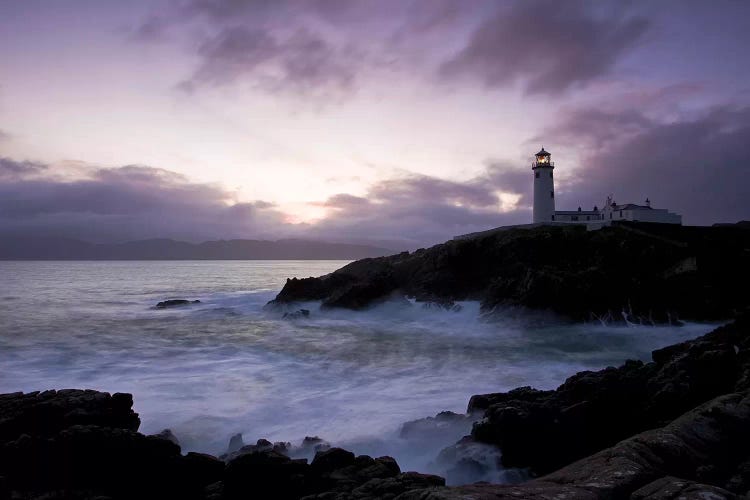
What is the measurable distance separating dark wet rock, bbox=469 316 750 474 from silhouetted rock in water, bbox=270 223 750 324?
1749cm

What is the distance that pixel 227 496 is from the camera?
7.58 metres


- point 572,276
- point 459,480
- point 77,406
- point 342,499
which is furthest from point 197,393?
point 572,276

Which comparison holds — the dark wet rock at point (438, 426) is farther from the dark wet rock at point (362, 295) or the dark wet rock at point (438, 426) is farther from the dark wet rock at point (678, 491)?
the dark wet rock at point (362, 295)

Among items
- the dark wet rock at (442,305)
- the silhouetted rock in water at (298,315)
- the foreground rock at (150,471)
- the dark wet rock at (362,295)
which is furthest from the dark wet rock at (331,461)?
the dark wet rock at (362,295)

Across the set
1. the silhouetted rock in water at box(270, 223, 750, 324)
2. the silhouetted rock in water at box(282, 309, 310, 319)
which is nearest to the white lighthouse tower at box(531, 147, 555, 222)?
the silhouetted rock in water at box(270, 223, 750, 324)

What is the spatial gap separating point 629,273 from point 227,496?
2836 cm

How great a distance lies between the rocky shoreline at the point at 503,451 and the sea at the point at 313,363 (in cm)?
182

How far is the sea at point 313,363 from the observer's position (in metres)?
13.0

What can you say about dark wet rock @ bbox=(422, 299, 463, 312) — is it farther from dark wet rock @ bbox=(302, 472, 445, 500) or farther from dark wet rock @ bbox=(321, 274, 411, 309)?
dark wet rock @ bbox=(302, 472, 445, 500)

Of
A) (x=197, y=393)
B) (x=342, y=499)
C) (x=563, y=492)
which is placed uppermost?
(x=563, y=492)

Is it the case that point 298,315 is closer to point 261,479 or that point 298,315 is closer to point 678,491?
point 261,479

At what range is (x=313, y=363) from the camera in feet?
68.4

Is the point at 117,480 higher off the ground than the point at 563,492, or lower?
lower

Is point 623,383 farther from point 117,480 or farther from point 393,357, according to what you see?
point 393,357
